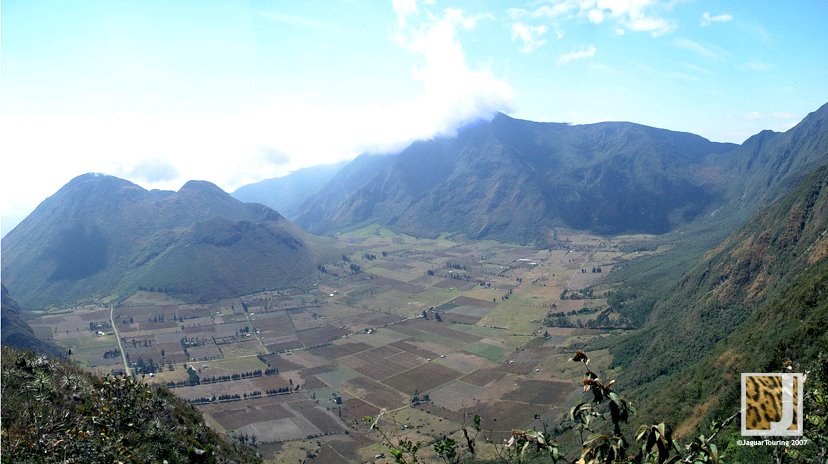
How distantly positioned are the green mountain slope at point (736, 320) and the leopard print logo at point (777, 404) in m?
24.0

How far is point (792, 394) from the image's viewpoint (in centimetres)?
1633

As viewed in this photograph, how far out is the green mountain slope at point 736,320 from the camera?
52.0 metres

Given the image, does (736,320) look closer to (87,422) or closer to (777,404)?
(777,404)

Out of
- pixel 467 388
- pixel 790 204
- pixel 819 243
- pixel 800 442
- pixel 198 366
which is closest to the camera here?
pixel 800 442

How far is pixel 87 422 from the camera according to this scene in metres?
26.4

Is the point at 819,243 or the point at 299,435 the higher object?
the point at 819,243

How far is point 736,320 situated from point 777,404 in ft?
296

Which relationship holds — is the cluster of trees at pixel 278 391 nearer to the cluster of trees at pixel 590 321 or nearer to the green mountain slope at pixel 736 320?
the green mountain slope at pixel 736 320

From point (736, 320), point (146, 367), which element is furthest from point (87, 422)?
point (146, 367)

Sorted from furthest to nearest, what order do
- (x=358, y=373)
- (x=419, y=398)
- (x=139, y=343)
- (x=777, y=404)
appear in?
(x=139, y=343) < (x=358, y=373) < (x=419, y=398) < (x=777, y=404)

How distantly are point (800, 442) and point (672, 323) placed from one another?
115m

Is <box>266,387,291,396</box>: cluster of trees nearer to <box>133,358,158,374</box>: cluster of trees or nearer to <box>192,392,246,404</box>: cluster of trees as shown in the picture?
<box>192,392,246,404</box>: cluster of trees

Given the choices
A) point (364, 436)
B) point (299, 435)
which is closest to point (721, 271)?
point (364, 436)

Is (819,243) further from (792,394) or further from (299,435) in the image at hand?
(299,435)
